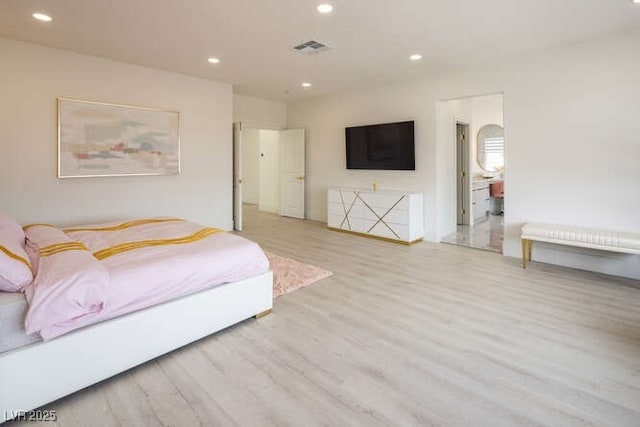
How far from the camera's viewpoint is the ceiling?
3090 mm

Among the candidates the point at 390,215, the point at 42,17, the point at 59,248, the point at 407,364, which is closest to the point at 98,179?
the point at 42,17

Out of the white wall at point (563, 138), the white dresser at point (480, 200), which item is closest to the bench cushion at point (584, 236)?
the white wall at point (563, 138)

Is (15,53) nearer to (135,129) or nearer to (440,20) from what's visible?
(135,129)

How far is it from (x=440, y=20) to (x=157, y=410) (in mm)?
3891

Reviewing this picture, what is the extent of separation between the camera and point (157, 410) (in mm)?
1801

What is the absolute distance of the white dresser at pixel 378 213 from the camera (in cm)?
544

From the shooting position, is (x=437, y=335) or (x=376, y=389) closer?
(x=376, y=389)

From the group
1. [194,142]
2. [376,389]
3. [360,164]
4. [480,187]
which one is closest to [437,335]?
[376,389]

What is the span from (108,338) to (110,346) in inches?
2.0

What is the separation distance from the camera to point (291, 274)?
3.91m

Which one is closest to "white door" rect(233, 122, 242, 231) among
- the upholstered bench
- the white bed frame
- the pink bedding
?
the pink bedding

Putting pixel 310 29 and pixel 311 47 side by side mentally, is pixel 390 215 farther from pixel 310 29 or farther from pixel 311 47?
pixel 310 29

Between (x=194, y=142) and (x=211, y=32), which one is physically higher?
(x=211, y=32)

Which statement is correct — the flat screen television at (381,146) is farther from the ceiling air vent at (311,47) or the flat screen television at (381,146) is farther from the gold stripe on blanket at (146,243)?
the gold stripe on blanket at (146,243)
